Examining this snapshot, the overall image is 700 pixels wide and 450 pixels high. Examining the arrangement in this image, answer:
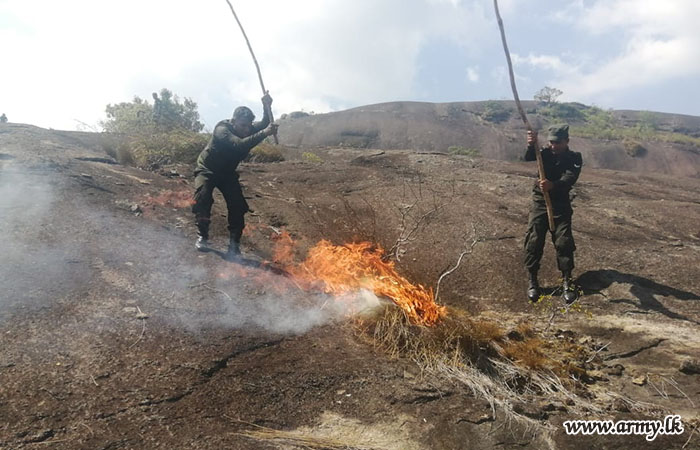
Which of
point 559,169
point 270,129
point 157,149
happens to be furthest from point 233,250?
point 157,149

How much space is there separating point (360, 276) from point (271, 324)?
1304 mm

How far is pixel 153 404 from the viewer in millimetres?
2785

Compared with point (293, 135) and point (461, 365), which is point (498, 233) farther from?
point (293, 135)

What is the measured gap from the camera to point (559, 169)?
5320 mm

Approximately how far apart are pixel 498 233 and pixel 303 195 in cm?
409

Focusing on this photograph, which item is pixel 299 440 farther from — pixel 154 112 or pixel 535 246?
pixel 154 112

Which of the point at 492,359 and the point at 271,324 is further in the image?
the point at 271,324

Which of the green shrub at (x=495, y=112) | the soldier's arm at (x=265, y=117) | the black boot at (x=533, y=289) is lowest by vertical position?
the black boot at (x=533, y=289)

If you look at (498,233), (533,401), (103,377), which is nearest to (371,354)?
(533,401)

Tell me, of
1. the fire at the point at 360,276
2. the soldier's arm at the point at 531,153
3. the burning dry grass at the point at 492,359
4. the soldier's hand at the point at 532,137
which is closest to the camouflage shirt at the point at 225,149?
the fire at the point at 360,276

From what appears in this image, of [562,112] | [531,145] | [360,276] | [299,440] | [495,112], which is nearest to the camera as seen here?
[299,440]

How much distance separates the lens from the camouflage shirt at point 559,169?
5105 millimetres

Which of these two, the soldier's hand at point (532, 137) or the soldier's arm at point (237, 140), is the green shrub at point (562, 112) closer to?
the soldier's hand at point (532, 137)

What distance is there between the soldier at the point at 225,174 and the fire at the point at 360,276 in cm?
84
